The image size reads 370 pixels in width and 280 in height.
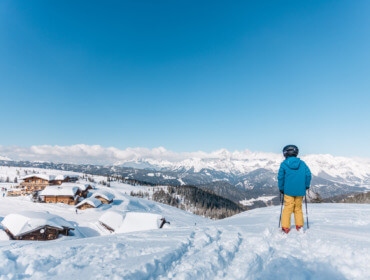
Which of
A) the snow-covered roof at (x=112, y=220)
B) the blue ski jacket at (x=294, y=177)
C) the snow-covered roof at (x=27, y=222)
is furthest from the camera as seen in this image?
the snow-covered roof at (x=112, y=220)

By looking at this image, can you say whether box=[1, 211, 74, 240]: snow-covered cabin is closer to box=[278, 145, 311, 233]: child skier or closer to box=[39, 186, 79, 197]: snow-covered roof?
box=[39, 186, 79, 197]: snow-covered roof

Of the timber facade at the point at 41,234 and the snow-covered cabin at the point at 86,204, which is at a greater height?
the timber facade at the point at 41,234

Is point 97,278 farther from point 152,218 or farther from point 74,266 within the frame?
point 152,218

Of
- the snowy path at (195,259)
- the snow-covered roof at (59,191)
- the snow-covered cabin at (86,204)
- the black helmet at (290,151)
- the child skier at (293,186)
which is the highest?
the black helmet at (290,151)

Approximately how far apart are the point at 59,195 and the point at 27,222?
35.0m

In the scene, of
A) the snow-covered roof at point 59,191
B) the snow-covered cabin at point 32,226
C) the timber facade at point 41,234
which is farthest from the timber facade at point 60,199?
the timber facade at point 41,234

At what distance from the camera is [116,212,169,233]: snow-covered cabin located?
38875mm

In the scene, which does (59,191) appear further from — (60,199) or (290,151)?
(290,151)

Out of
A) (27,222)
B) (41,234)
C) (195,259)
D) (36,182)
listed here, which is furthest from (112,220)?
(36,182)

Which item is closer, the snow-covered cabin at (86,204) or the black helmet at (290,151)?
the black helmet at (290,151)

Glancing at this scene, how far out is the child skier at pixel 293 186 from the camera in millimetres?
6746

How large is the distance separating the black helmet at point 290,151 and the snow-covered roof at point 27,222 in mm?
39654

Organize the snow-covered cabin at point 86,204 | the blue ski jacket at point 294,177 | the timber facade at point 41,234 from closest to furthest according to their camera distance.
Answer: the blue ski jacket at point 294,177 → the timber facade at point 41,234 → the snow-covered cabin at point 86,204

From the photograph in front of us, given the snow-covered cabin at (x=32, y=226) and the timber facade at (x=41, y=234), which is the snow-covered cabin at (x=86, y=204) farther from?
the timber facade at (x=41, y=234)
